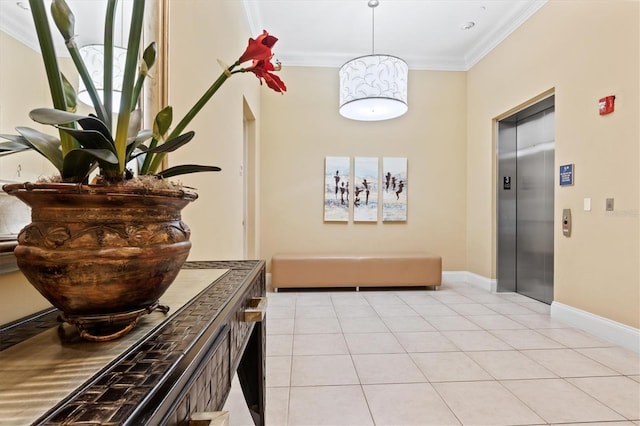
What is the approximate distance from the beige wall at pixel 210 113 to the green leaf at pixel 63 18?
114cm

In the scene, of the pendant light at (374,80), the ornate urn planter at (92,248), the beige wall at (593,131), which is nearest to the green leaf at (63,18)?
the ornate urn planter at (92,248)

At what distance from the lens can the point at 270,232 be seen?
5.32m

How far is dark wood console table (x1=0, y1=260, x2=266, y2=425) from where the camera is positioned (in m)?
0.38

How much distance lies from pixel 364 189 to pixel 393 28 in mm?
2412

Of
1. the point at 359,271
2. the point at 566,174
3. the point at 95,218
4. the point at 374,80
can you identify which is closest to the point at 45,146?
the point at 95,218

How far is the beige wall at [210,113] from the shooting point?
1869 mm

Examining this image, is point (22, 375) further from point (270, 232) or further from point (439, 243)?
point (439, 243)

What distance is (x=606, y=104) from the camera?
115 inches

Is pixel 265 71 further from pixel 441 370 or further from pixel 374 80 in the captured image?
pixel 374 80

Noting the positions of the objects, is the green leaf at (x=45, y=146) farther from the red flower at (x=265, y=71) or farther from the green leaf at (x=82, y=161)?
the red flower at (x=265, y=71)

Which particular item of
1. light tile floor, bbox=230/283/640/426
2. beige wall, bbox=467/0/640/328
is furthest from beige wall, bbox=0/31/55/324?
beige wall, bbox=467/0/640/328

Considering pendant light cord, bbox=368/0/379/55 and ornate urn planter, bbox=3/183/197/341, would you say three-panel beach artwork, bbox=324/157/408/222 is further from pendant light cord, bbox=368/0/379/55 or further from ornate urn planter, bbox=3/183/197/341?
ornate urn planter, bbox=3/183/197/341

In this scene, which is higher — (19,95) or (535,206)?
(19,95)

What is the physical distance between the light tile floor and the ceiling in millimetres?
3795
